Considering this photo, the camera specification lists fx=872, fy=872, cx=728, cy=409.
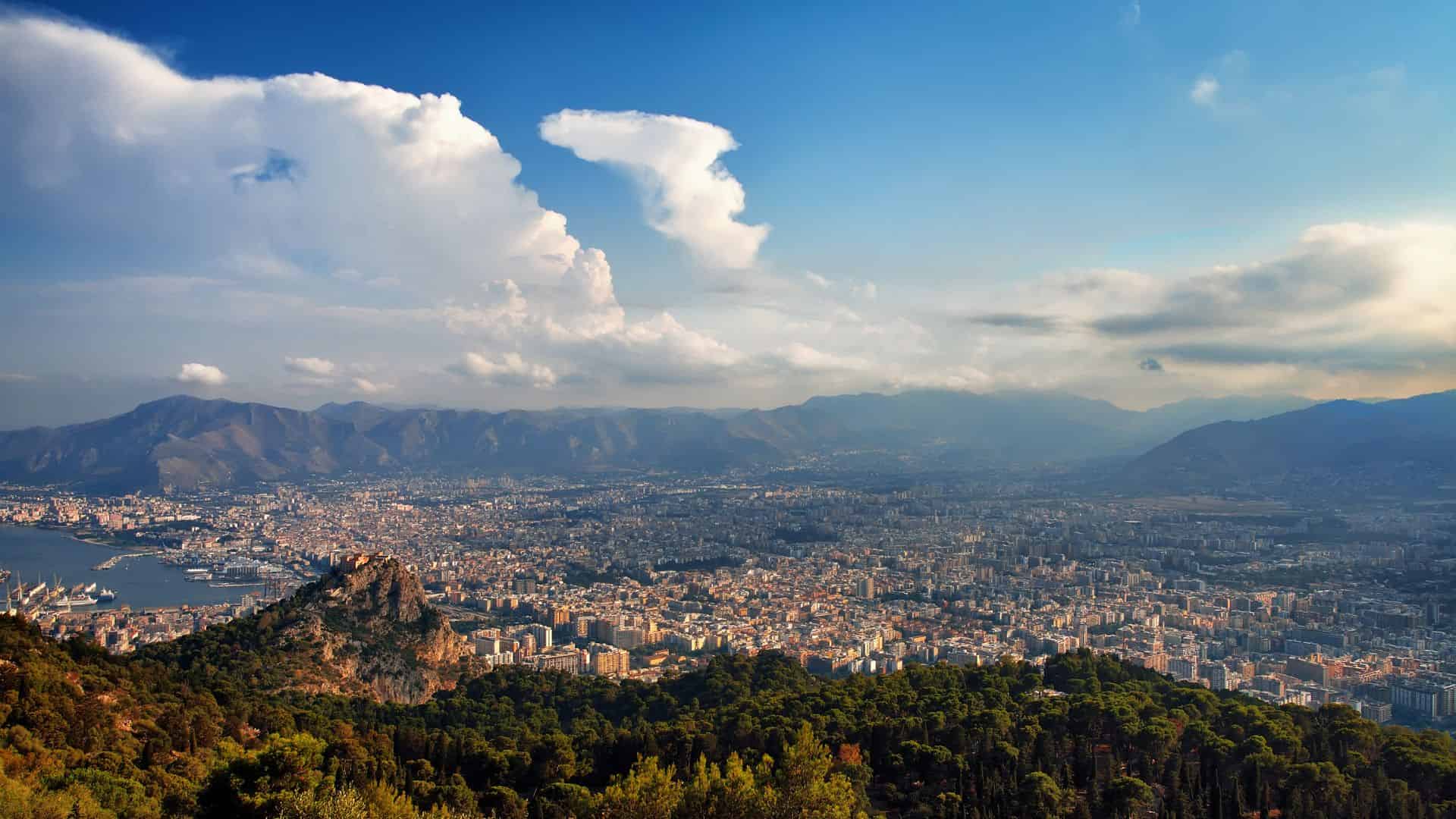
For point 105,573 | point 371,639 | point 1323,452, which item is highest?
point 1323,452

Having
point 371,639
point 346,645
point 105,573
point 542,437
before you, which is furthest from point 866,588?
point 542,437

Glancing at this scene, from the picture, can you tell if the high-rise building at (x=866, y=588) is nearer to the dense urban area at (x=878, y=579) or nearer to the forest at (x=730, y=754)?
the dense urban area at (x=878, y=579)

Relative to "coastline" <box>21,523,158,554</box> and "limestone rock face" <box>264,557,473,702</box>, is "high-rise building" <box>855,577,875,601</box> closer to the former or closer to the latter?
"limestone rock face" <box>264,557,473,702</box>

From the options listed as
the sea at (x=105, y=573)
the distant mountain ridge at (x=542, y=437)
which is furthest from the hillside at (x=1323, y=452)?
the sea at (x=105, y=573)

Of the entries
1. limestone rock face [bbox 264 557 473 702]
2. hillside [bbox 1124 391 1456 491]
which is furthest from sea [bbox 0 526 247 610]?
hillside [bbox 1124 391 1456 491]

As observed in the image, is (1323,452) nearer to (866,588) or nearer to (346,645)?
(866,588)

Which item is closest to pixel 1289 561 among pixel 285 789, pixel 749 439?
pixel 285 789
